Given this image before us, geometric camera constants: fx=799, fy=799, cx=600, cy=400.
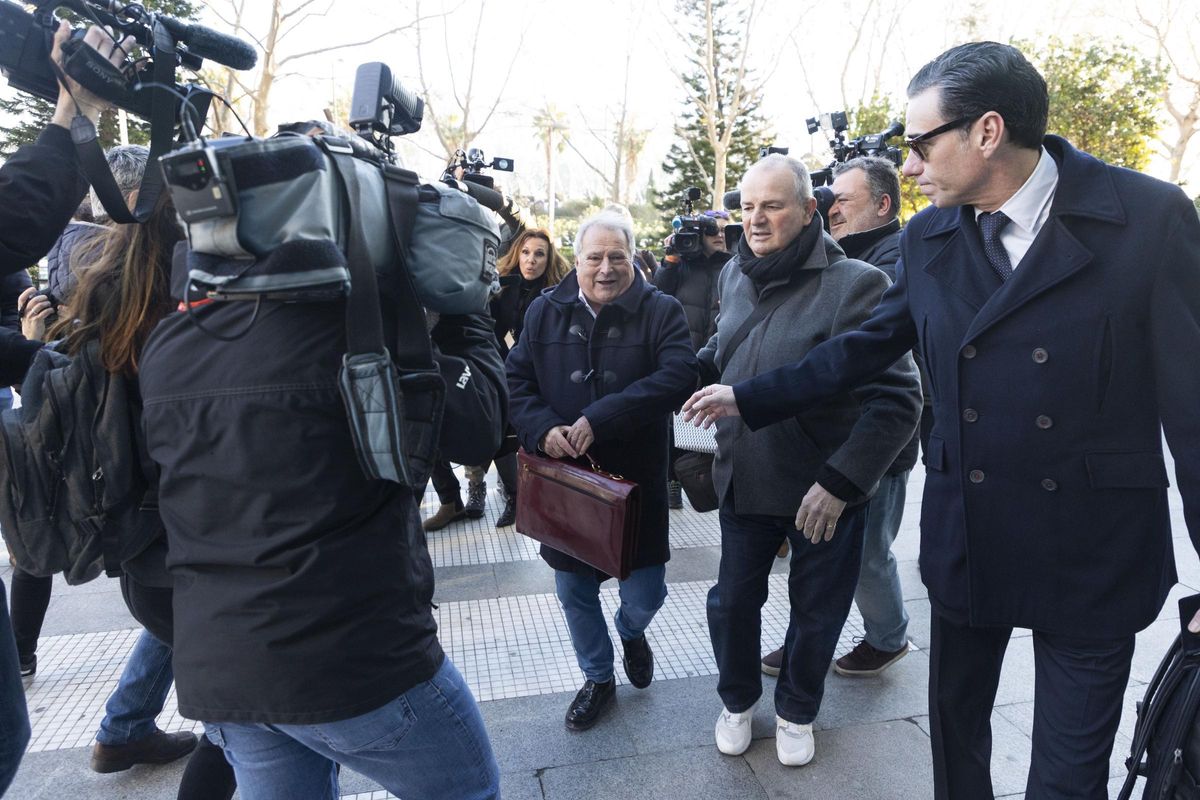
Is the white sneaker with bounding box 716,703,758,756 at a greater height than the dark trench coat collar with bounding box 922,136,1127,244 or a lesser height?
lesser

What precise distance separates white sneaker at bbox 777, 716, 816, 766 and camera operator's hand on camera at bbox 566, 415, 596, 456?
1.15 meters

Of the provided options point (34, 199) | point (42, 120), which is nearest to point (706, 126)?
point (42, 120)

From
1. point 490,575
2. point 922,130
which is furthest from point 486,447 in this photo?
point 490,575

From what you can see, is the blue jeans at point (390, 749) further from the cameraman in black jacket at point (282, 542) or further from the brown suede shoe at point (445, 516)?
the brown suede shoe at point (445, 516)

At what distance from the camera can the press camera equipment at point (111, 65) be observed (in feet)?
5.23

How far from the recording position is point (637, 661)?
3.13 meters

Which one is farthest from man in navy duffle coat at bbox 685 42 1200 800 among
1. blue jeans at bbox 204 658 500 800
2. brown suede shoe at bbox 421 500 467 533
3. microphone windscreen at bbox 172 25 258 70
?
brown suede shoe at bbox 421 500 467 533

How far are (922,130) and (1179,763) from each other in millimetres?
1390

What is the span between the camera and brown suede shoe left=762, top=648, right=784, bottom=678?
130 inches

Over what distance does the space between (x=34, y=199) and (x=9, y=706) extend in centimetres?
108

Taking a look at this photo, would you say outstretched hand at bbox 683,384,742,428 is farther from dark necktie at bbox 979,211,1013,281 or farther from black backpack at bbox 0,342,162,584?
black backpack at bbox 0,342,162,584

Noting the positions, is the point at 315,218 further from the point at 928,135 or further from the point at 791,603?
the point at 791,603

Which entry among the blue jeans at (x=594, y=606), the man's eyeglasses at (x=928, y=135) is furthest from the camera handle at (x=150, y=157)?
the blue jeans at (x=594, y=606)

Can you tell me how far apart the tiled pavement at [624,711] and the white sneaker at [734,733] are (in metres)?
0.03
